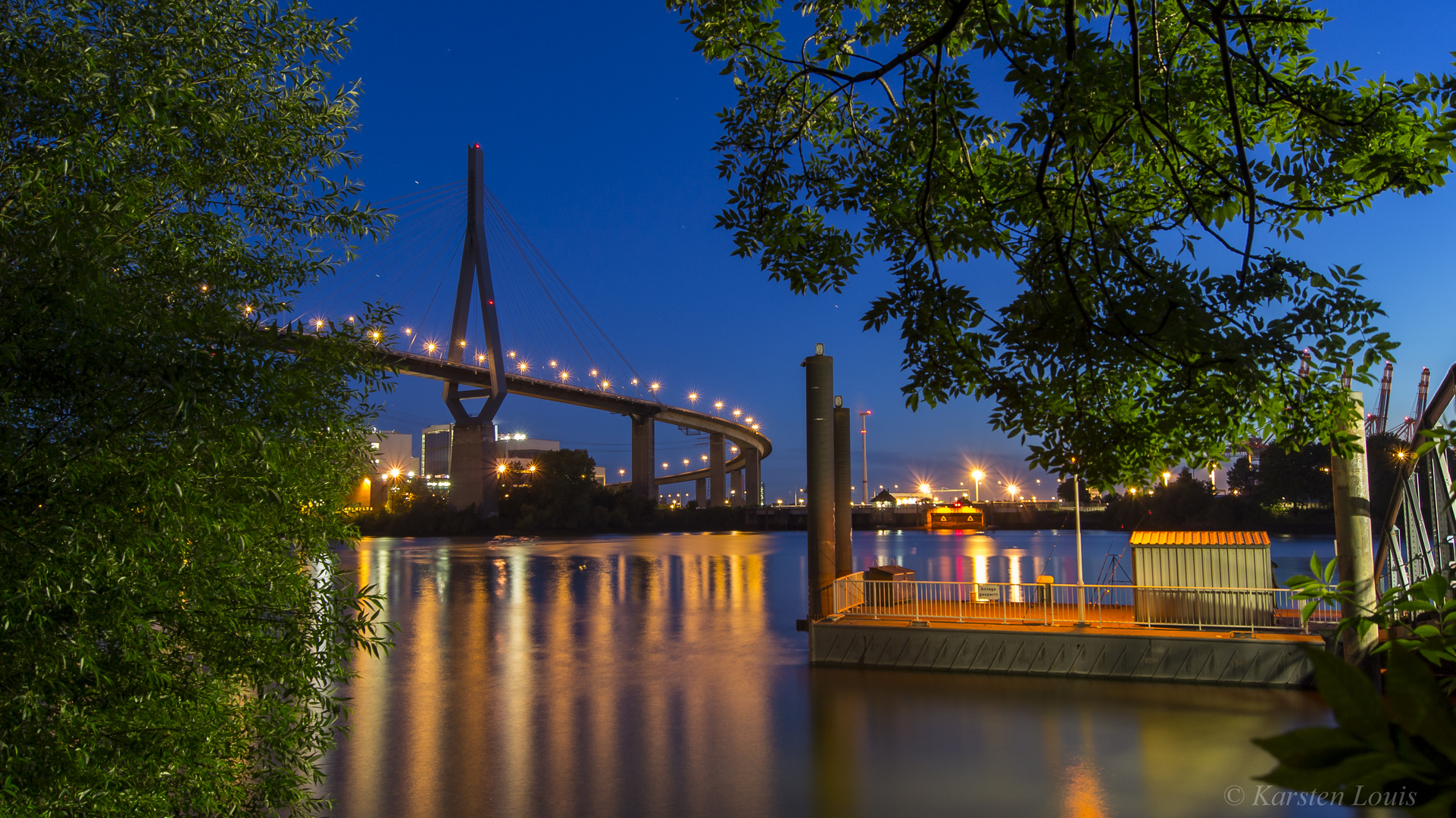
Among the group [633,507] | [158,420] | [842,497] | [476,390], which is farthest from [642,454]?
[158,420]

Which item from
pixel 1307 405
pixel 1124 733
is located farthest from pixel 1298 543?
pixel 1307 405

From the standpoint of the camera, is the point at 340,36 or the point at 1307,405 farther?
the point at 340,36

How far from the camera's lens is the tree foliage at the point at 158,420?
18.2ft

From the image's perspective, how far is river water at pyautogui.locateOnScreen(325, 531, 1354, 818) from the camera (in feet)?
43.0

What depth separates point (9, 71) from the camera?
6508 mm

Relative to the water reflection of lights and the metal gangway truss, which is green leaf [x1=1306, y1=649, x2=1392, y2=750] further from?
the metal gangway truss

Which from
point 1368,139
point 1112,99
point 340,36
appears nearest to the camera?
point 1112,99

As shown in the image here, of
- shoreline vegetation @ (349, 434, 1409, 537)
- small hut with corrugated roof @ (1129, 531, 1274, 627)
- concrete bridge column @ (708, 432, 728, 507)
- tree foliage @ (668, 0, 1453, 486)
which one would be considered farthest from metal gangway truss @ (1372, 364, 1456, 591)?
concrete bridge column @ (708, 432, 728, 507)

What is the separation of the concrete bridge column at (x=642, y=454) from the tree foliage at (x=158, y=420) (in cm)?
8883

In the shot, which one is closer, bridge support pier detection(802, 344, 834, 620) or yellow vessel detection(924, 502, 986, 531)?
bridge support pier detection(802, 344, 834, 620)

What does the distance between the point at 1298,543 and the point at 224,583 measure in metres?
106

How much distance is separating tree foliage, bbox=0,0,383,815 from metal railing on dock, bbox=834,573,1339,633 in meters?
12.8

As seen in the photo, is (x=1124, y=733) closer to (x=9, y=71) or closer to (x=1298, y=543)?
(x=9, y=71)

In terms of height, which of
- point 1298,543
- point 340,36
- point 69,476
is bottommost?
point 1298,543
